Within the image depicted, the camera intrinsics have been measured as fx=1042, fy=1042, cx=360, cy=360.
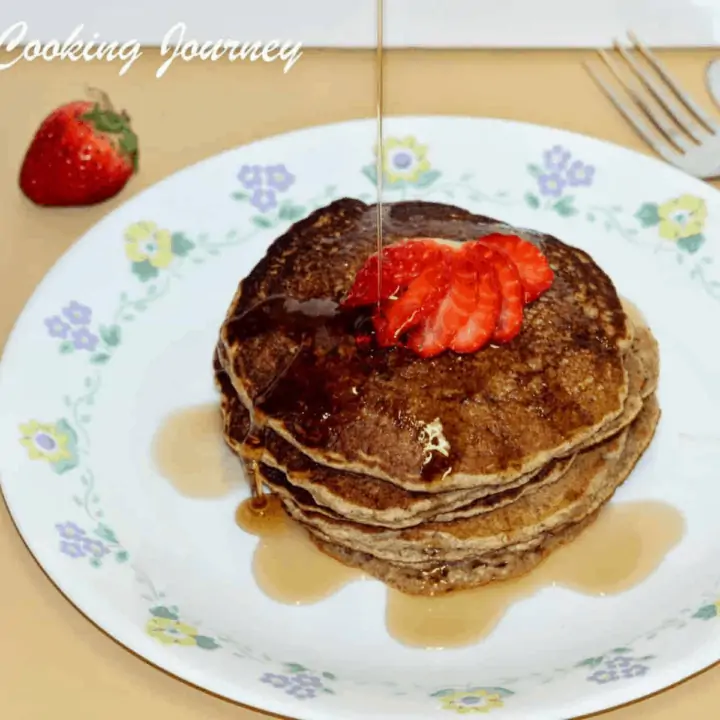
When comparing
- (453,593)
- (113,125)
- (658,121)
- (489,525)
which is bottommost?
(453,593)

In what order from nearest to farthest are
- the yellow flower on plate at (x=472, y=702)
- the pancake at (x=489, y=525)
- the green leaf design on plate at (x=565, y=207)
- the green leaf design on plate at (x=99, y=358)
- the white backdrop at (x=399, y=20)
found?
the yellow flower on plate at (x=472, y=702) < the pancake at (x=489, y=525) < the green leaf design on plate at (x=99, y=358) < the green leaf design on plate at (x=565, y=207) < the white backdrop at (x=399, y=20)

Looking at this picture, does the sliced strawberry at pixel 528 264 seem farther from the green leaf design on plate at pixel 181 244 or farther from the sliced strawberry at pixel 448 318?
the green leaf design on plate at pixel 181 244

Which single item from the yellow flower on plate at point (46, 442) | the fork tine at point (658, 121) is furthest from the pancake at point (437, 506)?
the fork tine at point (658, 121)

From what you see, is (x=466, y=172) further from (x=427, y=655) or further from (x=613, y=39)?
(x=427, y=655)

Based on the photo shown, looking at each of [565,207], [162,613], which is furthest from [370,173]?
[162,613]

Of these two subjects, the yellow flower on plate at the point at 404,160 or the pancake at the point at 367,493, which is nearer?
the pancake at the point at 367,493

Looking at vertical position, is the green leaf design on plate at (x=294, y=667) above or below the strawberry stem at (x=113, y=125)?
below

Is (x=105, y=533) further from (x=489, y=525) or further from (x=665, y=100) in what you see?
(x=665, y=100)
